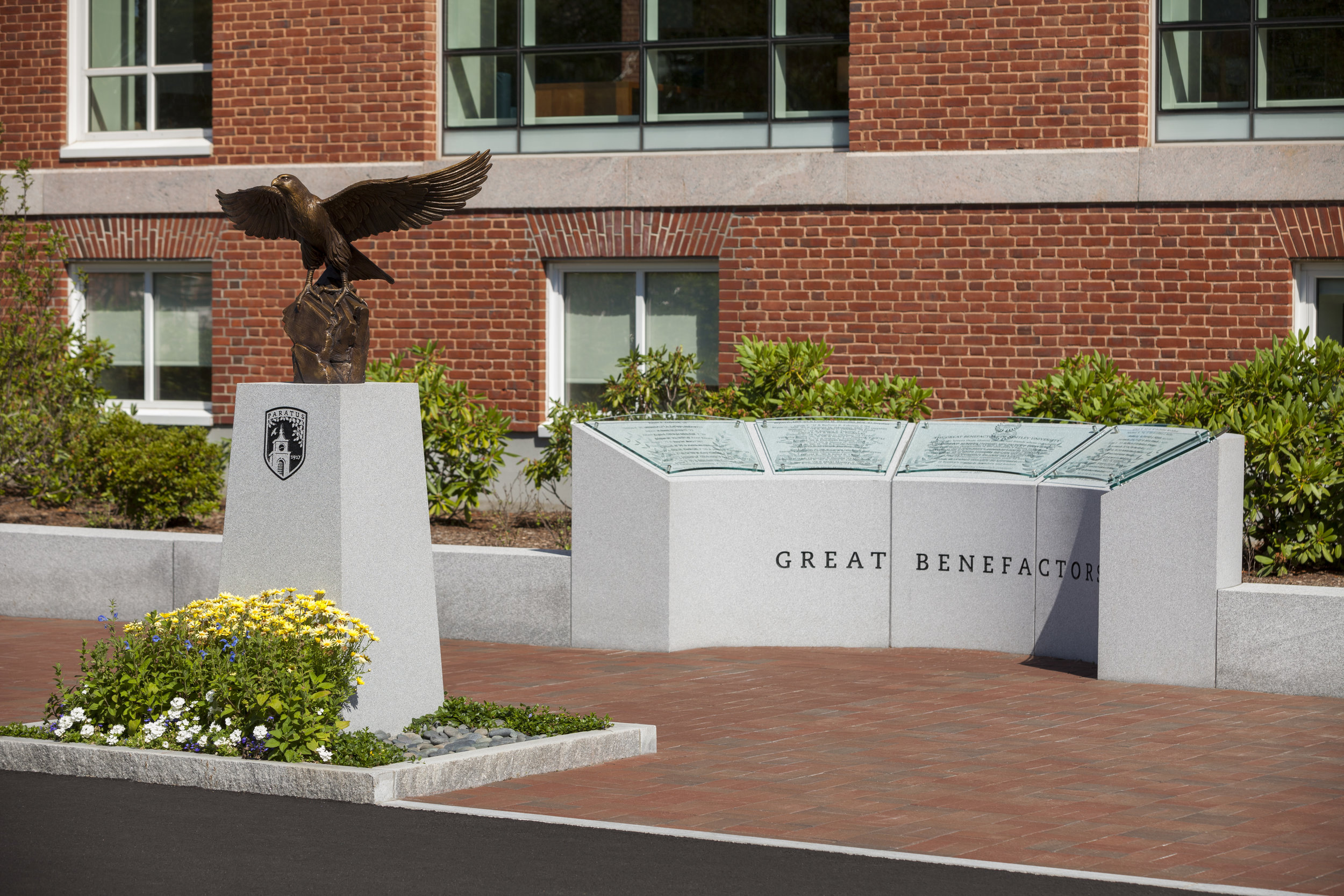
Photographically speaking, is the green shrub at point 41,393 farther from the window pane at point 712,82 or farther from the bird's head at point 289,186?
the bird's head at point 289,186

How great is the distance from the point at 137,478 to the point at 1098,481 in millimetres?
7384

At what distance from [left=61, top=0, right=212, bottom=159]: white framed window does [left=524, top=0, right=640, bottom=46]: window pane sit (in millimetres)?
3549

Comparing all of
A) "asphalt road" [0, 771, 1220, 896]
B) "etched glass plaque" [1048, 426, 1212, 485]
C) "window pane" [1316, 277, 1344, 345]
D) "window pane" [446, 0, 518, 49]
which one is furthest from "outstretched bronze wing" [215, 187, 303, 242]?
"window pane" [1316, 277, 1344, 345]

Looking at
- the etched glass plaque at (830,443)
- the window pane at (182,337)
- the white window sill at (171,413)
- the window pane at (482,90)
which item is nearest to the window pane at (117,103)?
the window pane at (182,337)

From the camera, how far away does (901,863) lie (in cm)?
598

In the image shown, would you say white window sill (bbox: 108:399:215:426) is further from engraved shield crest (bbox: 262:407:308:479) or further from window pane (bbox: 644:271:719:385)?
engraved shield crest (bbox: 262:407:308:479)

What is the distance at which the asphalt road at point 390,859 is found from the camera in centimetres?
566

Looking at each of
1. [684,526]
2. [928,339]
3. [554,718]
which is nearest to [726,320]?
[928,339]

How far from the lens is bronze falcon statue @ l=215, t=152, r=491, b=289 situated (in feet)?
27.2

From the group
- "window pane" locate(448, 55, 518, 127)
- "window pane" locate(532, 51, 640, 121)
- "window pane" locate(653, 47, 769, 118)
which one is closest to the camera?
"window pane" locate(653, 47, 769, 118)

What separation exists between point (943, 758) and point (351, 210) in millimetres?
3884

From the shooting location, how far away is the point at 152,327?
17156mm

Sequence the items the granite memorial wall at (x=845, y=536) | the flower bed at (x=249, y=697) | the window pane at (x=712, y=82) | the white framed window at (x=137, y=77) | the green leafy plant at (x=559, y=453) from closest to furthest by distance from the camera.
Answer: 1. the flower bed at (x=249, y=697)
2. the granite memorial wall at (x=845, y=536)
3. the green leafy plant at (x=559, y=453)
4. the window pane at (x=712, y=82)
5. the white framed window at (x=137, y=77)

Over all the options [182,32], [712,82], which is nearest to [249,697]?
[712,82]
